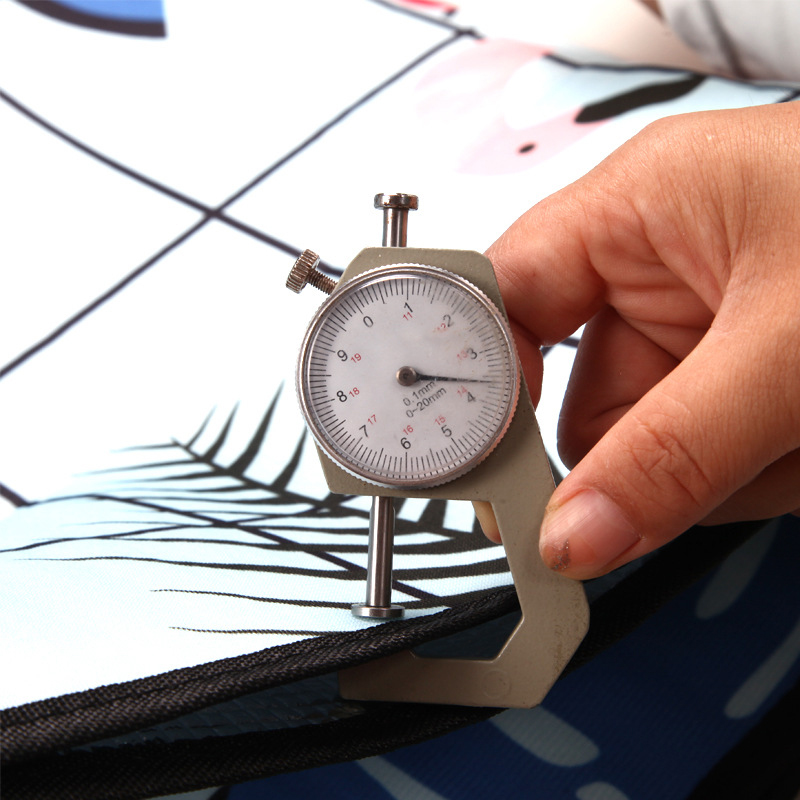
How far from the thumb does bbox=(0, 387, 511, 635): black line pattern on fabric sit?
0.50 feet

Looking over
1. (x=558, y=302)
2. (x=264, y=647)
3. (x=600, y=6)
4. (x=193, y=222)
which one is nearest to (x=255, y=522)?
(x=264, y=647)

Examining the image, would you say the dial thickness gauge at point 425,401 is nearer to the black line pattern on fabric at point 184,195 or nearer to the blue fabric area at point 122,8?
the black line pattern on fabric at point 184,195

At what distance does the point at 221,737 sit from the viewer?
70 centimetres

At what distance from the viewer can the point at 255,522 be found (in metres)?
1.06

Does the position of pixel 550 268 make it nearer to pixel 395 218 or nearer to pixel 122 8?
pixel 395 218

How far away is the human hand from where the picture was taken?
28.0 inches

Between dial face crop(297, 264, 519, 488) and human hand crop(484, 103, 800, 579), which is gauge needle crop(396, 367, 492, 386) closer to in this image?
dial face crop(297, 264, 519, 488)

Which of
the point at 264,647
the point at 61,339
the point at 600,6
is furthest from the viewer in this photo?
the point at 600,6

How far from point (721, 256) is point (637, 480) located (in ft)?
0.77

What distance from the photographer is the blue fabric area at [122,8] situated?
1841 mm

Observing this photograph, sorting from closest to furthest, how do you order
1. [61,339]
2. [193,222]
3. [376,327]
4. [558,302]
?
1. [376,327]
2. [558,302]
3. [61,339]
4. [193,222]

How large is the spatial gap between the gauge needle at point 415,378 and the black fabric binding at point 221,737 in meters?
0.21

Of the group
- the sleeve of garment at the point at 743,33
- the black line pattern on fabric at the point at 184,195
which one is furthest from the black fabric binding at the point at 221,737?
the sleeve of garment at the point at 743,33

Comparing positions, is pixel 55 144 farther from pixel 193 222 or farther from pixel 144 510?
pixel 144 510
